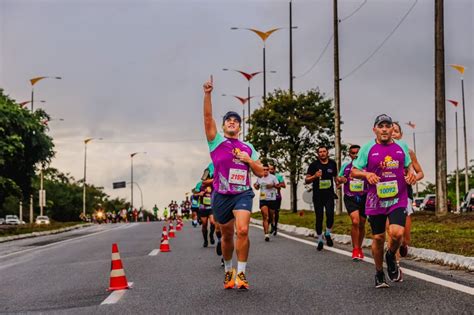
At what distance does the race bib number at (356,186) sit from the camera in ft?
42.0

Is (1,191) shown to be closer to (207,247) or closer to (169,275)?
(207,247)

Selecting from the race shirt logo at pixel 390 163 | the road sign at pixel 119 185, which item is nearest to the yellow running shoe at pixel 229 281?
the race shirt logo at pixel 390 163

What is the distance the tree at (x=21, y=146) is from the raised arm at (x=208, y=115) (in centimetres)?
3178

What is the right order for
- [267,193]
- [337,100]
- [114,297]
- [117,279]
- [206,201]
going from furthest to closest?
[337,100] < [267,193] < [206,201] < [117,279] < [114,297]

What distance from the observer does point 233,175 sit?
28.9ft

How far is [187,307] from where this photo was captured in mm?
7574

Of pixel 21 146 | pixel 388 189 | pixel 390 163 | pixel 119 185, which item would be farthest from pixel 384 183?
pixel 119 185

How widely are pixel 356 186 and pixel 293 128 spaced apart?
39685mm

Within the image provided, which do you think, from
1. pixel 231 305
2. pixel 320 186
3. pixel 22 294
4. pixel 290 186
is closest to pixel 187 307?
pixel 231 305

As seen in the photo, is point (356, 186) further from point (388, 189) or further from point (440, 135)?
point (440, 135)

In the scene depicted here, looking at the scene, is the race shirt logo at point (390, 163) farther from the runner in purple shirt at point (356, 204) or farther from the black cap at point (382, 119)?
the runner in purple shirt at point (356, 204)

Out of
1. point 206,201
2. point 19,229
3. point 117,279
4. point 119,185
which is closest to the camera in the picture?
point 117,279

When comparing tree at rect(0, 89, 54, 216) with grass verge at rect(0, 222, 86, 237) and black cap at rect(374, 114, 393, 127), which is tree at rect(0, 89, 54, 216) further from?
black cap at rect(374, 114, 393, 127)

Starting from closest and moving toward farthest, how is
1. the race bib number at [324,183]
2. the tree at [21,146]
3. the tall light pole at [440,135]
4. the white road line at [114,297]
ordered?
1. the white road line at [114,297]
2. the race bib number at [324,183]
3. the tall light pole at [440,135]
4. the tree at [21,146]
